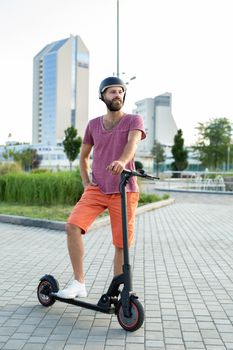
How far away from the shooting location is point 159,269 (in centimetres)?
546

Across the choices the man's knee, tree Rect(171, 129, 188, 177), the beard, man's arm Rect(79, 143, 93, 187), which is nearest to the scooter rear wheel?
the man's knee

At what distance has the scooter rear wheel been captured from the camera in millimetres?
3762

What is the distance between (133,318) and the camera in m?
3.28

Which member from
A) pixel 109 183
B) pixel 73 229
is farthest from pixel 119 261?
pixel 109 183

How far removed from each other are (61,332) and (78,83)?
15217 cm

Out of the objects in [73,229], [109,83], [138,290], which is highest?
[109,83]

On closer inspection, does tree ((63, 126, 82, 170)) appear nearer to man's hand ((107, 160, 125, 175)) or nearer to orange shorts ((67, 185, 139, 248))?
orange shorts ((67, 185, 139, 248))

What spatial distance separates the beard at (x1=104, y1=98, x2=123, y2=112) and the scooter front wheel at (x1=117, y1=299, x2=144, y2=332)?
146 centimetres

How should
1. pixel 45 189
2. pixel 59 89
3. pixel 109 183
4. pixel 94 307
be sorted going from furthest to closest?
pixel 59 89 < pixel 45 189 < pixel 109 183 < pixel 94 307

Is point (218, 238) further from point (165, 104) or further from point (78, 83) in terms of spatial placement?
point (165, 104)

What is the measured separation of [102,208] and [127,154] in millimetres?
568

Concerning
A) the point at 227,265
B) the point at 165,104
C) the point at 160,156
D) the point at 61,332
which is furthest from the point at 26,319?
the point at 165,104

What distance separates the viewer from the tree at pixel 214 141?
157 ft

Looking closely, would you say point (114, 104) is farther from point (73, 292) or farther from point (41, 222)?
point (41, 222)
